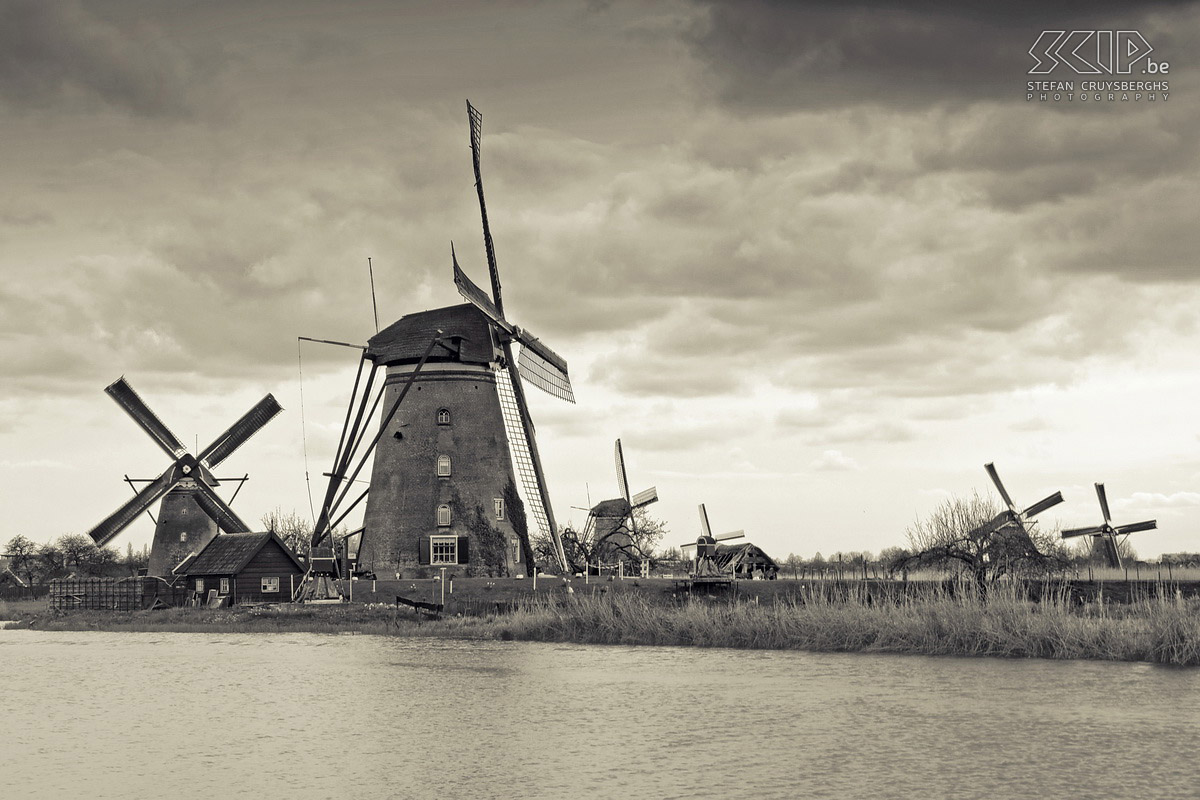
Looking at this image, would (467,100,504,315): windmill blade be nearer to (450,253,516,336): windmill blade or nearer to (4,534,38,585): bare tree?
(450,253,516,336): windmill blade

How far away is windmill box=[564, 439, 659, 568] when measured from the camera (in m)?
48.2

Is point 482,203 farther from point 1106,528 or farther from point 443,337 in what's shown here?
point 1106,528

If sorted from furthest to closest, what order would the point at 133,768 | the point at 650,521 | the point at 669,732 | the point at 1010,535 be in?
the point at 650,521
the point at 1010,535
the point at 669,732
the point at 133,768

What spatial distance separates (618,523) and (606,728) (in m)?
36.0

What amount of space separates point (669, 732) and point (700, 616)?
11.5 meters

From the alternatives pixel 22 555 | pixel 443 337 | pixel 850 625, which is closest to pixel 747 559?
pixel 443 337

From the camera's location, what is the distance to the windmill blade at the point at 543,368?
40.5 meters

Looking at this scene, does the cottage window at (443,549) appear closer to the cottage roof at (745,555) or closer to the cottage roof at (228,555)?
the cottage roof at (228,555)

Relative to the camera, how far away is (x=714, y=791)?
12.5 m

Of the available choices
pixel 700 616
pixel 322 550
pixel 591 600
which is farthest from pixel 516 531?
pixel 700 616

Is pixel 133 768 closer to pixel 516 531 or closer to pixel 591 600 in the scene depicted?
pixel 591 600

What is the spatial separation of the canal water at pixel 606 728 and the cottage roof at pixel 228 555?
1706 centimetres

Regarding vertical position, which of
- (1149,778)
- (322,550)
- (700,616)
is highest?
(322,550)

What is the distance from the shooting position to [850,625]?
24812 millimetres
